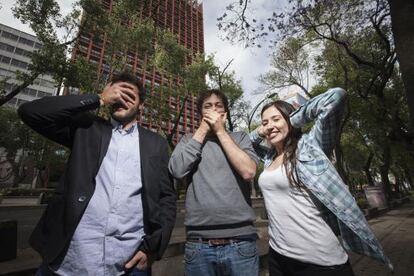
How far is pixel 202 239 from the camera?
1912 millimetres

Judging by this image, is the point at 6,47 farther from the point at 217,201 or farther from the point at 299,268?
the point at 299,268

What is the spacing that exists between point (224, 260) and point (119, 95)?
1408 millimetres

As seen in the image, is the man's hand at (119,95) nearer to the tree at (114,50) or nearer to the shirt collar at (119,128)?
the shirt collar at (119,128)

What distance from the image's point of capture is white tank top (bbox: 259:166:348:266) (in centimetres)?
187

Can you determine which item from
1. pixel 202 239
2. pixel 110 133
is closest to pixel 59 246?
pixel 110 133

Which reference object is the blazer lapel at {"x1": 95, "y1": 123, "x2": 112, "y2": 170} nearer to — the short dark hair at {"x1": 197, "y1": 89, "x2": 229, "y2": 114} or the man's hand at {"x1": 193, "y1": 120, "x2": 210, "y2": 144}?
the man's hand at {"x1": 193, "y1": 120, "x2": 210, "y2": 144}

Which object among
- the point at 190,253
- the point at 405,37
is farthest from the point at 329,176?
the point at 405,37

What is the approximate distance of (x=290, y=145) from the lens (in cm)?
227

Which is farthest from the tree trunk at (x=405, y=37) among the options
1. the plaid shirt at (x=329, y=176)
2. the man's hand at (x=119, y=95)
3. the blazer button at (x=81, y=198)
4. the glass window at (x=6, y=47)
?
the glass window at (x=6, y=47)

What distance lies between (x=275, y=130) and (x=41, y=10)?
13.8 metres

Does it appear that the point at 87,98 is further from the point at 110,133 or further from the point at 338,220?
the point at 338,220

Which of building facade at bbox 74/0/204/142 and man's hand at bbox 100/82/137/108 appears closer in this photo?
man's hand at bbox 100/82/137/108

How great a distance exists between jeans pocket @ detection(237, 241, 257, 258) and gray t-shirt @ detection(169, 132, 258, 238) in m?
0.07

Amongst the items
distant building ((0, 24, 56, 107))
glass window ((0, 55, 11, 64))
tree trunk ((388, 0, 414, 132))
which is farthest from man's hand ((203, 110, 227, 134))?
glass window ((0, 55, 11, 64))
